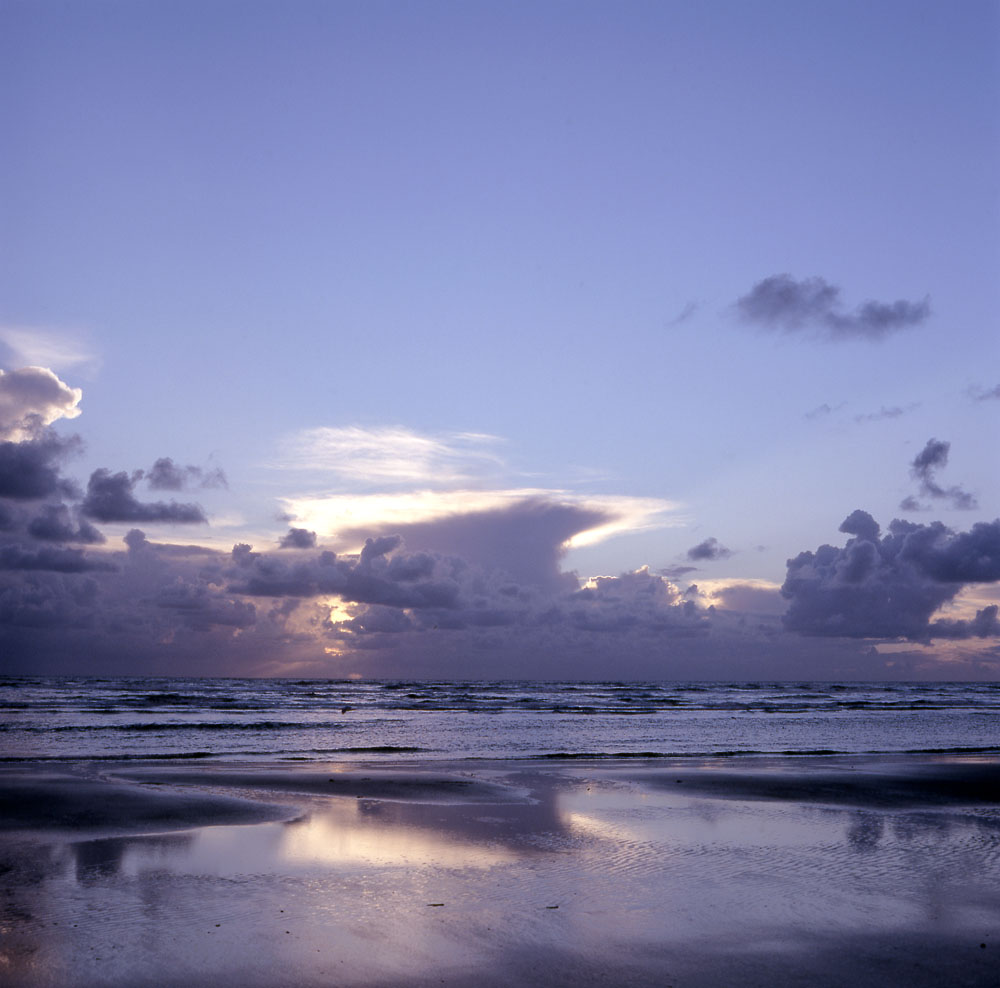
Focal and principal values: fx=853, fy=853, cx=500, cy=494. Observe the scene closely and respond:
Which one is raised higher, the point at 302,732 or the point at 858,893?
the point at 858,893

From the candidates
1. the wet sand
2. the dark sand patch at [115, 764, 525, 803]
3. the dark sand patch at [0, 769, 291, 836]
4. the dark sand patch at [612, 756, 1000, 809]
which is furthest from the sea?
the wet sand

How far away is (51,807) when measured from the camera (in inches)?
656

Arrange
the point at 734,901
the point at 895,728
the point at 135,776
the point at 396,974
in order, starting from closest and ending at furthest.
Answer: the point at 396,974 < the point at 734,901 < the point at 135,776 < the point at 895,728

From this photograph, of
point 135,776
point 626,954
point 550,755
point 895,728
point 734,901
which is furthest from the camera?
point 895,728

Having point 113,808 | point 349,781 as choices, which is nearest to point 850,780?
point 349,781

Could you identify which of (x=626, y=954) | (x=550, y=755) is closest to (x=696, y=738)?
(x=550, y=755)

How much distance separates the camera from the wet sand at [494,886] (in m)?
Answer: 7.77

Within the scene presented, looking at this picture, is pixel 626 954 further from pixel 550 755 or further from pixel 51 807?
pixel 550 755

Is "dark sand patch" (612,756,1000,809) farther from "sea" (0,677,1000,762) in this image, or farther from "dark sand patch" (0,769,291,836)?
"dark sand patch" (0,769,291,836)

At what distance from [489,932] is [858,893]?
4774 mm

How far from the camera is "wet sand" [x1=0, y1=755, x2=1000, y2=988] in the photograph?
7.77m

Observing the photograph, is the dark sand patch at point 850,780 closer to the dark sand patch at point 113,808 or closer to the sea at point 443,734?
the sea at point 443,734

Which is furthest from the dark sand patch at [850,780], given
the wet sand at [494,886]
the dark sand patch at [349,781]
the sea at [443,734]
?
the dark sand patch at [349,781]

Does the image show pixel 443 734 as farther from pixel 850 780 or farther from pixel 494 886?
pixel 494 886
